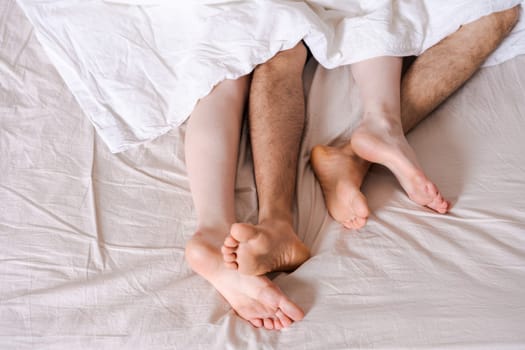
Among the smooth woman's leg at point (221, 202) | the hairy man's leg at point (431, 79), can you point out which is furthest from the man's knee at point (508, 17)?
the smooth woman's leg at point (221, 202)

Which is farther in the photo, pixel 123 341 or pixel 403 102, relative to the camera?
pixel 403 102

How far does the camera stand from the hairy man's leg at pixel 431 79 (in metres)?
1.03

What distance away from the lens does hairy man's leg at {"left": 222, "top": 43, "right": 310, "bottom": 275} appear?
856mm

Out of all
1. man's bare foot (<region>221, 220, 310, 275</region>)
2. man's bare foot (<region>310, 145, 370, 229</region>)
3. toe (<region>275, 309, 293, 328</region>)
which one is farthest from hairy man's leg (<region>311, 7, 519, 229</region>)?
toe (<region>275, 309, 293, 328</region>)

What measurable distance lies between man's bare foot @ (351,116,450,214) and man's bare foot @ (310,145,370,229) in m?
0.03

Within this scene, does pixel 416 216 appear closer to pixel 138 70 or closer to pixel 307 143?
pixel 307 143

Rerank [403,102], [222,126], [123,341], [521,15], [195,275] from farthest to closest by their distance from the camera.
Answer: [521,15] < [403,102] < [222,126] < [195,275] < [123,341]

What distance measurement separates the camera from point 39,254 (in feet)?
3.11

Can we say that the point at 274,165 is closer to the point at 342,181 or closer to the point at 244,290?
the point at 342,181

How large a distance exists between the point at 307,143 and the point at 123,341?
489mm

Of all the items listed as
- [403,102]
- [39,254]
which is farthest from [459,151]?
[39,254]

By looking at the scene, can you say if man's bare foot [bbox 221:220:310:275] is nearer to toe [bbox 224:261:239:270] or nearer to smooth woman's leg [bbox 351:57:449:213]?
toe [bbox 224:261:239:270]

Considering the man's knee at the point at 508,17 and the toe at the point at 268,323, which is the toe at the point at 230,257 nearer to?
the toe at the point at 268,323

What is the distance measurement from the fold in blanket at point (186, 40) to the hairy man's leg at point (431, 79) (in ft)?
0.08
